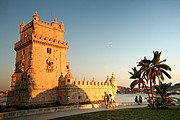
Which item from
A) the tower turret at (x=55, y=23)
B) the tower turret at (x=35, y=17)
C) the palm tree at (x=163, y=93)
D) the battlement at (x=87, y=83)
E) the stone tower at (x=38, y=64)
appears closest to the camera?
the palm tree at (x=163, y=93)

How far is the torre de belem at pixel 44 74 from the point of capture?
30.9 metres

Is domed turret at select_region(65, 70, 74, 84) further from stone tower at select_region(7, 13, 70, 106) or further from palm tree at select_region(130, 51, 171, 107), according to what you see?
palm tree at select_region(130, 51, 171, 107)

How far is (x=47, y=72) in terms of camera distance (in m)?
32.8

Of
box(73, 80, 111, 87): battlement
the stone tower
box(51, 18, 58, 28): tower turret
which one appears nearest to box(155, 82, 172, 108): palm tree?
box(73, 80, 111, 87): battlement

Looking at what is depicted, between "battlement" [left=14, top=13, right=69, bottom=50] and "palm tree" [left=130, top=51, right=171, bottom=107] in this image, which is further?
"battlement" [left=14, top=13, right=69, bottom=50]

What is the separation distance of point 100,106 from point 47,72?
13709 mm

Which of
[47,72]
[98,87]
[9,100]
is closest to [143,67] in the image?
[98,87]

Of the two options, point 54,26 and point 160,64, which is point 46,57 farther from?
point 160,64

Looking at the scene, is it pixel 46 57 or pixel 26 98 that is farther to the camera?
pixel 46 57

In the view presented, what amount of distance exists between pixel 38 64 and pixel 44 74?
87.8 inches

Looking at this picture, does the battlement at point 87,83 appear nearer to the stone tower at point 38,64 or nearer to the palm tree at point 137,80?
the stone tower at point 38,64

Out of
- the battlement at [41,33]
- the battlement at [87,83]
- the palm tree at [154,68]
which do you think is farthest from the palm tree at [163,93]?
the battlement at [41,33]

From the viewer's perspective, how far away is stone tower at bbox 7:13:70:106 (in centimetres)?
3066

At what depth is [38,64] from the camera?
31953 millimetres
